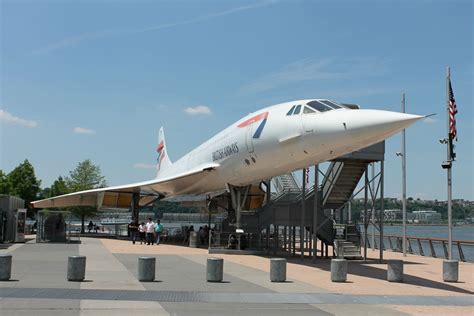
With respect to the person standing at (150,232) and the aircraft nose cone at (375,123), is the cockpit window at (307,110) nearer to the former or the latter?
the aircraft nose cone at (375,123)

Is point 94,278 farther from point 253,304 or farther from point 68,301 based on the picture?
point 253,304

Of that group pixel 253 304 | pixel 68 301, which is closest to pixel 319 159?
pixel 253 304

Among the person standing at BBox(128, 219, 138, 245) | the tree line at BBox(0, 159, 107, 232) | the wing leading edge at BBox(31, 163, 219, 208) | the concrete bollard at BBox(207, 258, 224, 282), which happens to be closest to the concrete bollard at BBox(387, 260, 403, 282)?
the concrete bollard at BBox(207, 258, 224, 282)

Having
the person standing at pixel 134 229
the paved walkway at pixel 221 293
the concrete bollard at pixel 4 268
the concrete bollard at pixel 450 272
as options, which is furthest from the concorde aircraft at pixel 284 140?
the concrete bollard at pixel 4 268

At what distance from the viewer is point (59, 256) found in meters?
17.4

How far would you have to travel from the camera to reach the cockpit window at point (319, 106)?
1487 centimetres

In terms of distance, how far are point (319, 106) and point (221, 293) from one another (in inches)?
273

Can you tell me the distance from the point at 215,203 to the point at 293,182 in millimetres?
5422

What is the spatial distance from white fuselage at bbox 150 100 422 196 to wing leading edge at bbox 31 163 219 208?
3.69 feet

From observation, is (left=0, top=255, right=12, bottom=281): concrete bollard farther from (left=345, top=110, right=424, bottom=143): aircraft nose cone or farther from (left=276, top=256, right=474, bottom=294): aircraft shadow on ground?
(left=276, top=256, right=474, bottom=294): aircraft shadow on ground

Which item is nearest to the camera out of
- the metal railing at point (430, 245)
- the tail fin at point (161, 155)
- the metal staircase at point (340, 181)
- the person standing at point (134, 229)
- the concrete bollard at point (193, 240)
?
the metal staircase at point (340, 181)

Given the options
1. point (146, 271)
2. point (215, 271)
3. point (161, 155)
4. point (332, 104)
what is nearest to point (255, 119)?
point (332, 104)

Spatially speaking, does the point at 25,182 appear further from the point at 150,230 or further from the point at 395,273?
the point at 395,273

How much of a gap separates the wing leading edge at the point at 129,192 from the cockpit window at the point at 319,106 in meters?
7.22
